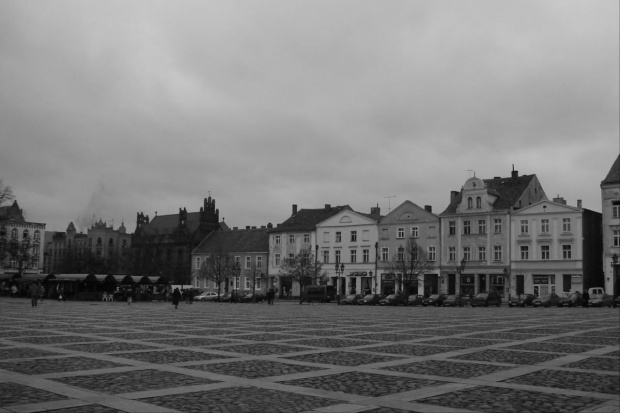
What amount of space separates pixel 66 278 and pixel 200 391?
208ft

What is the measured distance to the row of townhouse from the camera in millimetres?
69188

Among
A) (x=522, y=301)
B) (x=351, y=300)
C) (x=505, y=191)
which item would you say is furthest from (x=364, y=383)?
(x=505, y=191)

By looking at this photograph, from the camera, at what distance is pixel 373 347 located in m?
17.5

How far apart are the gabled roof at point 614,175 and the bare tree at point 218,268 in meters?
48.8

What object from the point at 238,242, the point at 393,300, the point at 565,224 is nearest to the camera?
the point at 393,300

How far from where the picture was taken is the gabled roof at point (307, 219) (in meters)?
90.9

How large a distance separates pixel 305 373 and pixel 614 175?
63567 mm

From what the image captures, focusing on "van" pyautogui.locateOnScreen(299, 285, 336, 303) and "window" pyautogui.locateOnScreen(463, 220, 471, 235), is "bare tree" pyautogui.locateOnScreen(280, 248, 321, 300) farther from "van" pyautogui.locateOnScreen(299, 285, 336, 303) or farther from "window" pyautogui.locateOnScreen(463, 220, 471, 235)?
"window" pyautogui.locateOnScreen(463, 220, 471, 235)

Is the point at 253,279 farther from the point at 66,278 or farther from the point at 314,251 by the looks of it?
the point at 66,278

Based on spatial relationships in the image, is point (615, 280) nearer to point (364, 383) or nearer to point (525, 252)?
point (525, 252)

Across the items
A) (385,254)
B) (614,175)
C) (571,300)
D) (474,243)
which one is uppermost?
(614,175)

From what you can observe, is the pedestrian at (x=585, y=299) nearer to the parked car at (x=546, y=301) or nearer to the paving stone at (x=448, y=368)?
the parked car at (x=546, y=301)

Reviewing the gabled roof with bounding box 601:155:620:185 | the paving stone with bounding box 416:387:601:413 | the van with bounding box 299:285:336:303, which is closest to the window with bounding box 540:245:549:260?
the gabled roof with bounding box 601:155:620:185

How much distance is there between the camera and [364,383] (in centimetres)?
1134
